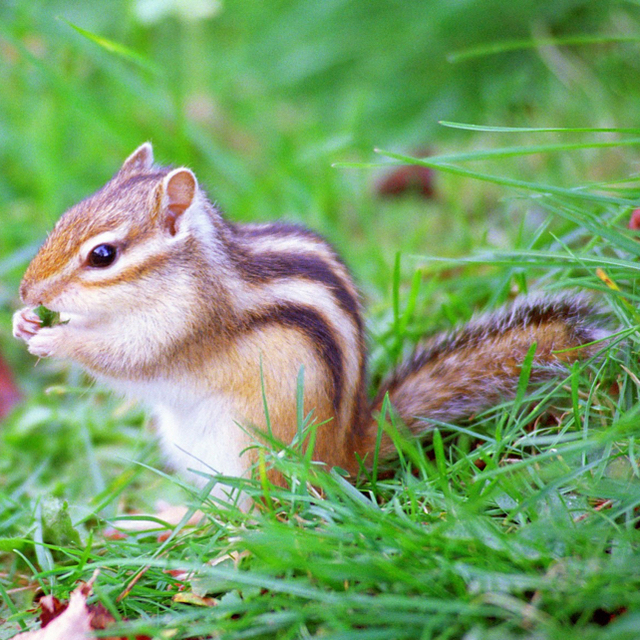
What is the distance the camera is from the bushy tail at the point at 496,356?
7.41 ft

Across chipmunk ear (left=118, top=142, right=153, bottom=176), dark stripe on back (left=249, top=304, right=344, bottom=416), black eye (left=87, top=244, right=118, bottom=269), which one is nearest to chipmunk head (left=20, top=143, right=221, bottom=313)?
black eye (left=87, top=244, right=118, bottom=269)

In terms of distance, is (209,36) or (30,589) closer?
(30,589)

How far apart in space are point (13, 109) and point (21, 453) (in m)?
3.15

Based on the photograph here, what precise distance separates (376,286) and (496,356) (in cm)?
136

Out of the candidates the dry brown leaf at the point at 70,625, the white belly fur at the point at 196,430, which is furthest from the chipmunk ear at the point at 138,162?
the dry brown leaf at the point at 70,625

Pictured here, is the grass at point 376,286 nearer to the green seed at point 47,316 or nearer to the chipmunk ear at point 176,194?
the green seed at point 47,316

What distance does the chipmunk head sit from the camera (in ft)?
7.85

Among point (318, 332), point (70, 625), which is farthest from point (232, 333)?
point (70, 625)

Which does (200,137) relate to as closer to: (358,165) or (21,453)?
(21,453)

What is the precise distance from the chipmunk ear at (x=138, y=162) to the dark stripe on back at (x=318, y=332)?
2.91ft

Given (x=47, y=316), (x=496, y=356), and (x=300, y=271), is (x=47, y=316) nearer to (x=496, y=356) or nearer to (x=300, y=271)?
(x=300, y=271)

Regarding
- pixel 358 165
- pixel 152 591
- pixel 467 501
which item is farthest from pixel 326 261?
pixel 152 591

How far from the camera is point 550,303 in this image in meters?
2.35

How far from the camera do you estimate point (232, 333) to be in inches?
96.2
